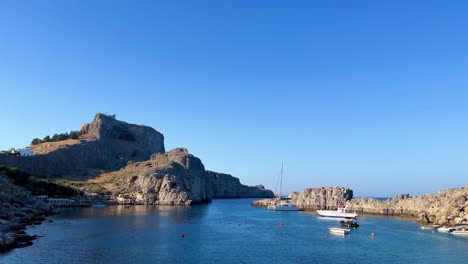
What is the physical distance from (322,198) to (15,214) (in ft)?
357

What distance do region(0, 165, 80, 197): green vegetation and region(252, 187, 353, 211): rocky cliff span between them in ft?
294

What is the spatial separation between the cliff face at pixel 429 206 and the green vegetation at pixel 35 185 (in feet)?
344

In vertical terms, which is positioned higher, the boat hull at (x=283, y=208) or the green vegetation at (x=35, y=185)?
the green vegetation at (x=35, y=185)

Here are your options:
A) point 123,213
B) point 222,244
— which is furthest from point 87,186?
point 222,244

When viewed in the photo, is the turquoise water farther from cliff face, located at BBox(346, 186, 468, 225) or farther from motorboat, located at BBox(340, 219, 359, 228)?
cliff face, located at BBox(346, 186, 468, 225)

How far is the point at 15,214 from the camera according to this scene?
75.2m

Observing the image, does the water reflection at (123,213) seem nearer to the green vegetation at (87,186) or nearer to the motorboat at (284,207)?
the motorboat at (284,207)

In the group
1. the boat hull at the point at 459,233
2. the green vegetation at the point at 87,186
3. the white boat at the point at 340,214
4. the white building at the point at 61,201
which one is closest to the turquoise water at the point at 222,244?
the boat hull at the point at 459,233

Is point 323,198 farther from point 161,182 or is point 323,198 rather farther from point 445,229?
point 161,182

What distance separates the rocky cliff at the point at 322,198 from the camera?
146 meters

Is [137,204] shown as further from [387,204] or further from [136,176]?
[387,204]

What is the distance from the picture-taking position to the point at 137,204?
153750mm

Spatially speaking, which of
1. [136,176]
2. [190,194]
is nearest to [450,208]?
[190,194]

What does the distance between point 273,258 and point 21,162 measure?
15797 cm
